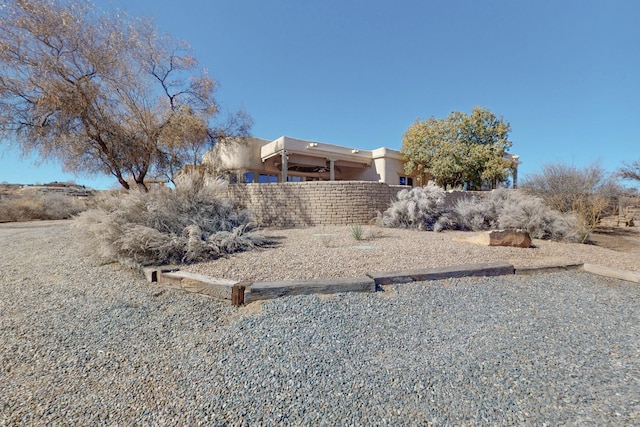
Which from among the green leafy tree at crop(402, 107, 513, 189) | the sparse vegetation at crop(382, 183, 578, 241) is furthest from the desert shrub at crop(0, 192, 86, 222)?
the green leafy tree at crop(402, 107, 513, 189)

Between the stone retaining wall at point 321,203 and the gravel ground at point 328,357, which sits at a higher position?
the stone retaining wall at point 321,203

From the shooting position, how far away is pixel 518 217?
7.00 metres

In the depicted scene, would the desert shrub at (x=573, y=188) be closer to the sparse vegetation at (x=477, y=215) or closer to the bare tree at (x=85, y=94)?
the sparse vegetation at (x=477, y=215)

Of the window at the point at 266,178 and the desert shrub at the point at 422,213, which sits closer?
the desert shrub at the point at 422,213

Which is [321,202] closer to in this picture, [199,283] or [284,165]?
[284,165]

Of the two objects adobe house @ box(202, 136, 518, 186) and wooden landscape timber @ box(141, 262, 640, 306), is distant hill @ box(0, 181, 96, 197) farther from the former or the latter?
wooden landscape timber @ box(141, 262, 640, 306)

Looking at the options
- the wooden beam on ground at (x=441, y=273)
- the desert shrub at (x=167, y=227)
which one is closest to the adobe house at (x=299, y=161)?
the desert shrub at (x=167, y=227)

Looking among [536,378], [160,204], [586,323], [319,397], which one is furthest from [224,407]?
[160,204]

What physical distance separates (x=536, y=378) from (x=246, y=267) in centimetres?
317

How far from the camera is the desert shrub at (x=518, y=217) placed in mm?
6632

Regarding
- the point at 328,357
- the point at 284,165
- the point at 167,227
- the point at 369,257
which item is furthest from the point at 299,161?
the point at 328,357

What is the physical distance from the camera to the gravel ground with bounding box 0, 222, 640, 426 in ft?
4.96

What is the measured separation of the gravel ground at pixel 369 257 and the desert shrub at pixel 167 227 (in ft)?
1.52

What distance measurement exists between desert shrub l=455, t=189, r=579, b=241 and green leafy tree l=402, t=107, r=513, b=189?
736cm
